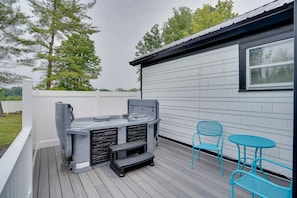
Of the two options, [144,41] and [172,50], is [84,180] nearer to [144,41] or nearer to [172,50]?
[172,50]

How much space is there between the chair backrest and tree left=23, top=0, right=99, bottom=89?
7585 millimetres

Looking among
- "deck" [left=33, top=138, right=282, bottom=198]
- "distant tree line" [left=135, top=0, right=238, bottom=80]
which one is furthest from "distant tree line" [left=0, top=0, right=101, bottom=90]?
"deck" [left=33, top=138, right=282, bottom=198]

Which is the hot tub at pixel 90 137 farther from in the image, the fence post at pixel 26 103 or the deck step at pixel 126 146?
the fence post at pixel 26 103

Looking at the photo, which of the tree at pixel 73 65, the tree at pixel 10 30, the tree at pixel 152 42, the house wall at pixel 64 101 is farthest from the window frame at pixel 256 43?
the tree at pixel 152 42

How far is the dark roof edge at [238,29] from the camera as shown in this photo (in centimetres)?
249

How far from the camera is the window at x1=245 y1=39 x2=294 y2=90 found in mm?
2652

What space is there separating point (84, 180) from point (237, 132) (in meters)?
3.20

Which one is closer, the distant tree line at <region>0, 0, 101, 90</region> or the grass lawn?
the grass lawn

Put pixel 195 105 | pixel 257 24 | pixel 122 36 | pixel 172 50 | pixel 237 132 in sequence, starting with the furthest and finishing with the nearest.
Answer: pixel 122 36, pixel 172 50, pixel 195 105, pixel 237 132, pixel 257 24

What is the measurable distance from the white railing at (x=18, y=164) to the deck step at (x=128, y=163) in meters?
1.34

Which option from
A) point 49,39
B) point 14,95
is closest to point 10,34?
point 49,39

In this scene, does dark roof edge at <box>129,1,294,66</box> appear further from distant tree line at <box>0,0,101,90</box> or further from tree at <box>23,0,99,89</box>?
tree at <box>23,0,99,89</box>

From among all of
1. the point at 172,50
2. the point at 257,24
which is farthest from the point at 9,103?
the point at 257,24

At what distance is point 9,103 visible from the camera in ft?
11.7
